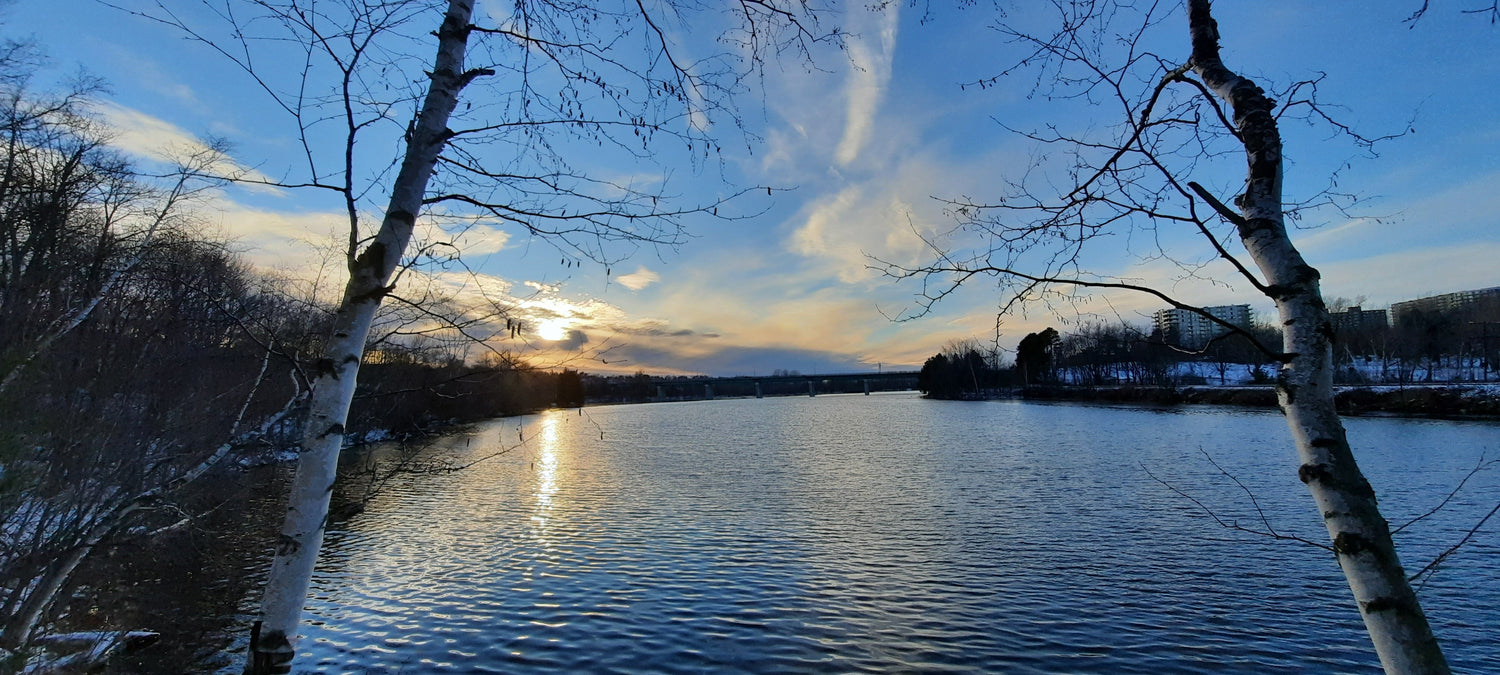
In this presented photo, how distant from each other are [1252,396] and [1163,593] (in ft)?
219

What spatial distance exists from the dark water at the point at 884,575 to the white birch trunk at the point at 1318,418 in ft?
10.7

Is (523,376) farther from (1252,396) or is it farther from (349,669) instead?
(1252,396)

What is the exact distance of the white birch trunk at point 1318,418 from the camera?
2.79 metres

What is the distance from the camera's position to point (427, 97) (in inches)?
151

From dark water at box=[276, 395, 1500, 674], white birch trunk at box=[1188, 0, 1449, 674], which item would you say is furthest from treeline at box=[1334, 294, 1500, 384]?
white birch trunk at box=[1188, 0, 1449, 674]

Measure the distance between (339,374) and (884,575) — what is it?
1296 centimetres

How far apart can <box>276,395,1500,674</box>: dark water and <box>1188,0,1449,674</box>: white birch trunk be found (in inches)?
128

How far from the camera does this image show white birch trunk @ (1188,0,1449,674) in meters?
2.79

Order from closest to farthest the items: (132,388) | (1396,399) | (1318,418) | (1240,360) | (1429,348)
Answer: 1. (1318,418)
2. (132,388)
3. (1396,399)
4. (1429,348)
5. (1240,360)

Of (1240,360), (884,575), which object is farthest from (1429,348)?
(884,575)

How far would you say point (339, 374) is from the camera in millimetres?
3475

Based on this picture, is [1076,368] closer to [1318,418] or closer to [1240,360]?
[1240,360]

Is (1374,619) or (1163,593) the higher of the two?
(1374,619)

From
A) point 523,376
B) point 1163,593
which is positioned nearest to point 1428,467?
point 1163,593
